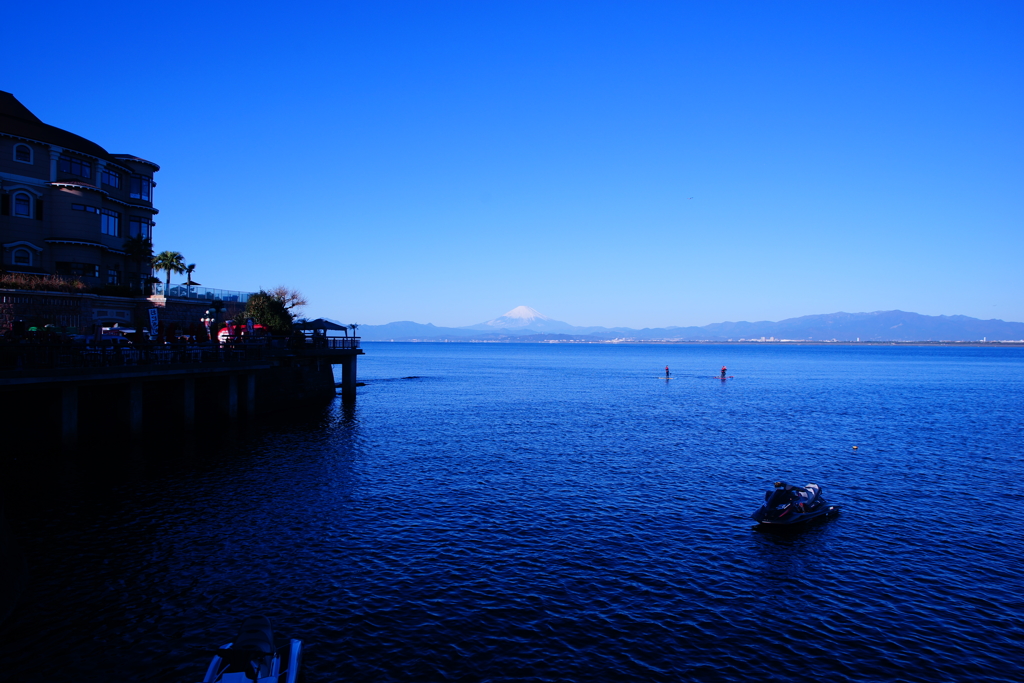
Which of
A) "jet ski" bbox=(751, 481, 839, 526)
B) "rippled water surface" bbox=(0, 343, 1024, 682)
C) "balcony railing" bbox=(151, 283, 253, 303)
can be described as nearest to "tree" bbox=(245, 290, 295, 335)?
"balcony railing" bbox=(151, 283, 253, 303)

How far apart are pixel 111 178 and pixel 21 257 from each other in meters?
12.1

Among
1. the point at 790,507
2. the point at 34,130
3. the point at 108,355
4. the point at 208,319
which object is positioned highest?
the point at 34,130

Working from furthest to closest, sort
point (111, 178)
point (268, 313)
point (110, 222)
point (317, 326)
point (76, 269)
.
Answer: point (268, 313)
point (317, 326)
point (111, 178)
point (110, 222)
point (76, 269)

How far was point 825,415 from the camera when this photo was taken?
5800 cm

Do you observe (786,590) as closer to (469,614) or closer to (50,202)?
(469,614)

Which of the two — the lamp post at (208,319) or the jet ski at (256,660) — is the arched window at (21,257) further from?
the jet ski at (256,660)

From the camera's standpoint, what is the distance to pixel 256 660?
1259 cm

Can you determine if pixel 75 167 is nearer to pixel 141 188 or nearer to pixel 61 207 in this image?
pixel 61 207

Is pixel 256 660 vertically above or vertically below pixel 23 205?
below

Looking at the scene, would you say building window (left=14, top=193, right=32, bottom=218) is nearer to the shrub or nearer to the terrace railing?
the shrub

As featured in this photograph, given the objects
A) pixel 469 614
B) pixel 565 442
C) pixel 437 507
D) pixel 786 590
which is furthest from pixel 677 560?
pixel 565 442

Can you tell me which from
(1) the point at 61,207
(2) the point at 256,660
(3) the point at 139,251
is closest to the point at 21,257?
(1) the point at 61,207

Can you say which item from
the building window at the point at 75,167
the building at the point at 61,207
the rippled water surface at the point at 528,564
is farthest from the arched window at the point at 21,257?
the rippled water surface at the point at 528,564

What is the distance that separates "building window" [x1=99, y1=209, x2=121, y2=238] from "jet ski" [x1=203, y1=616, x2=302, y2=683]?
179 ft
